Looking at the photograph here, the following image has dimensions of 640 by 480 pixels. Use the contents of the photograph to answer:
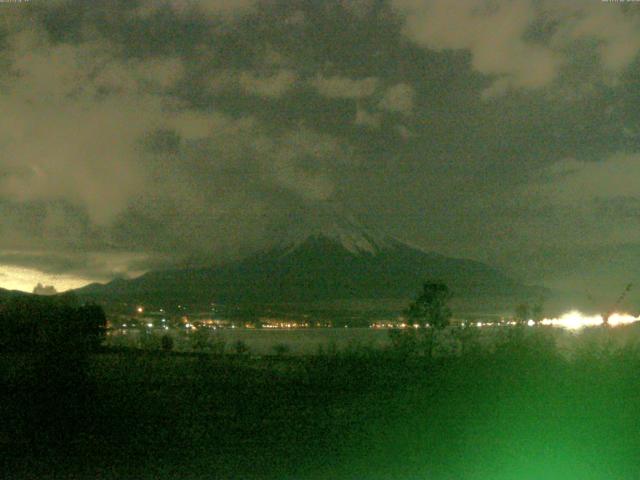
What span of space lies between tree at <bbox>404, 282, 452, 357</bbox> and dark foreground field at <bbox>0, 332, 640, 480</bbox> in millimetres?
16270

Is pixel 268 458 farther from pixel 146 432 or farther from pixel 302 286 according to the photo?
pixel 302 286

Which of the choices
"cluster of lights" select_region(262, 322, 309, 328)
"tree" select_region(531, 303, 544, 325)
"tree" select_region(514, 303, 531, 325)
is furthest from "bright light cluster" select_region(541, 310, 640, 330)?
"cluster of lights" select_region(262, 322, 309, 328)

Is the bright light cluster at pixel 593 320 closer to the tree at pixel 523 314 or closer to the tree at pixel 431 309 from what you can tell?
the tree at pixel 523 314

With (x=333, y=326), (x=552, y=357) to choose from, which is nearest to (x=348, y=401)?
(x=552, y=357)

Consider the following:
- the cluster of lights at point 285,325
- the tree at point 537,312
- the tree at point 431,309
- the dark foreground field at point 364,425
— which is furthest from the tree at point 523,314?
the cluster of lights at point 285,325

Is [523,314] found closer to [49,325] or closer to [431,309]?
[431,309]

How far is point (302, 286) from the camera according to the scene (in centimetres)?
10369

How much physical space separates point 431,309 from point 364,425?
20939 millimetres

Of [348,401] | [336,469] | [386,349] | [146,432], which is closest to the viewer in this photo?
[336,469]

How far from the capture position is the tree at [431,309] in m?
34.8

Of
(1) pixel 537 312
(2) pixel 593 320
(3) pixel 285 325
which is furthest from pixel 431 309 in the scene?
(3) pixel 285 325

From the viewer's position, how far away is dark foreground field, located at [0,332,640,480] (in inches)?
460

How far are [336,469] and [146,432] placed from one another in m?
3.97

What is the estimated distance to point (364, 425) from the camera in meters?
14.6
